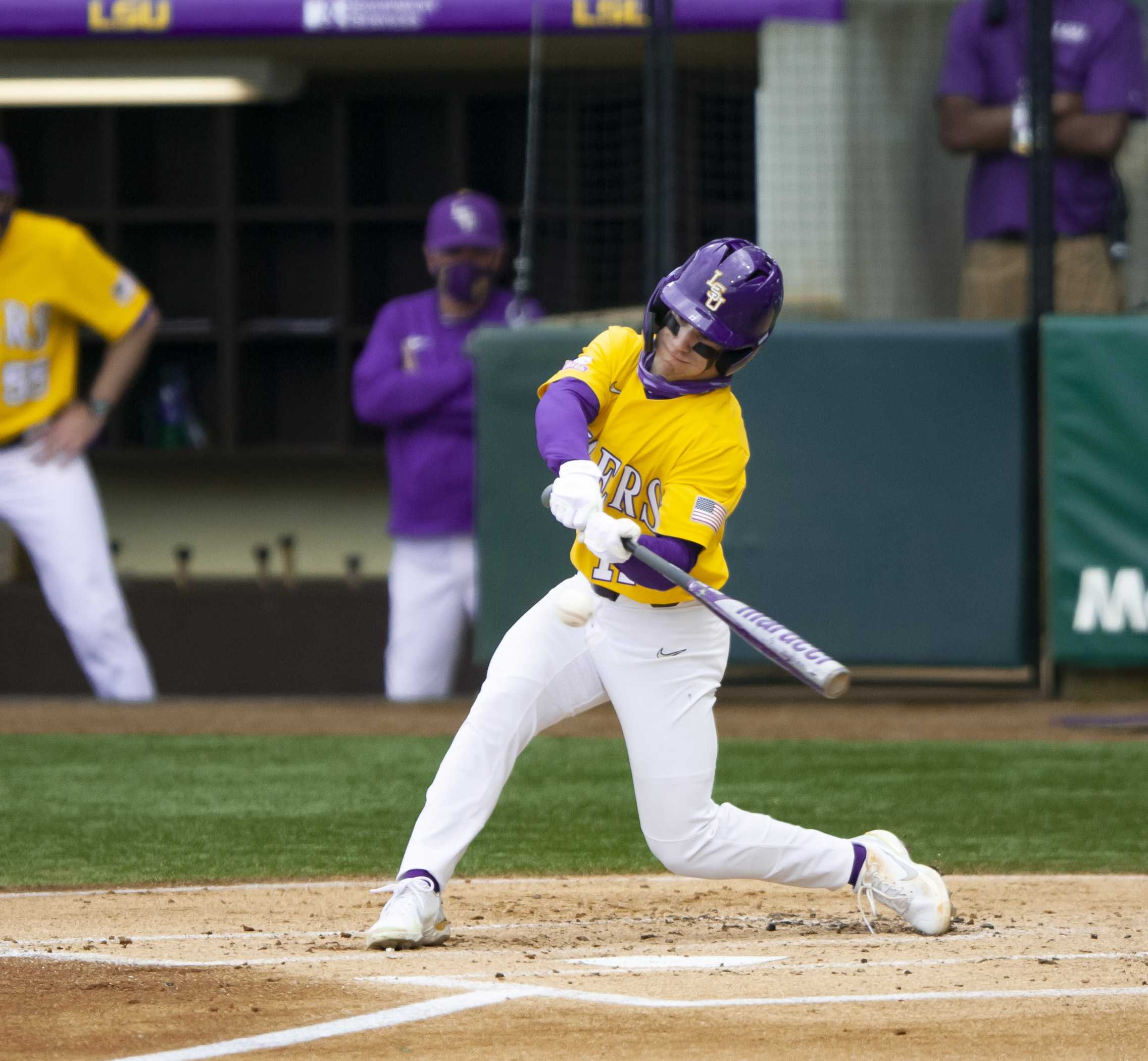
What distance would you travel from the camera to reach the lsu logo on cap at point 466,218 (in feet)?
25.8

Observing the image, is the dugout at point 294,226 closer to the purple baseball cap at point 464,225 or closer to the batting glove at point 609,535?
the purple baseball cap at point 464,225

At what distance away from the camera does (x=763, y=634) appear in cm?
380

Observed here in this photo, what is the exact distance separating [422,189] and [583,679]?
801cm

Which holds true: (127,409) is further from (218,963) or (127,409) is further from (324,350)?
(218,963)

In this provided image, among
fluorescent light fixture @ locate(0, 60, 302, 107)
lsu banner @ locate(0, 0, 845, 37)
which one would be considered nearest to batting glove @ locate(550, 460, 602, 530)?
lsu banner @ locate(0, 0, 845, 37)

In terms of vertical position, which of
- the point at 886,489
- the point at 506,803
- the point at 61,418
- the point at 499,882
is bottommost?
the point at 506,803

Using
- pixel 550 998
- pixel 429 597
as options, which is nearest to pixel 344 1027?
pixel 550 998

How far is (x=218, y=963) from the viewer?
13.0 feet

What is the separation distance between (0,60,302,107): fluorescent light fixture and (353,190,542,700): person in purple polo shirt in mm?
3455

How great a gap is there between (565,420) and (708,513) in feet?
1.14

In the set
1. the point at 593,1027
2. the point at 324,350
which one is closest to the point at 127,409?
the point at 324,350

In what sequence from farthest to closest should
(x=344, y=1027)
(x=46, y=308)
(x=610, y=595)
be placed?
1. (x=46, y=308)
2. (x=610, y=595)
3. (x=344, y=1027)

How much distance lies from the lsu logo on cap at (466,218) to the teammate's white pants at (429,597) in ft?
4.14

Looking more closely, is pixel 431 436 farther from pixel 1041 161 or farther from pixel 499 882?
pixel 499 882
